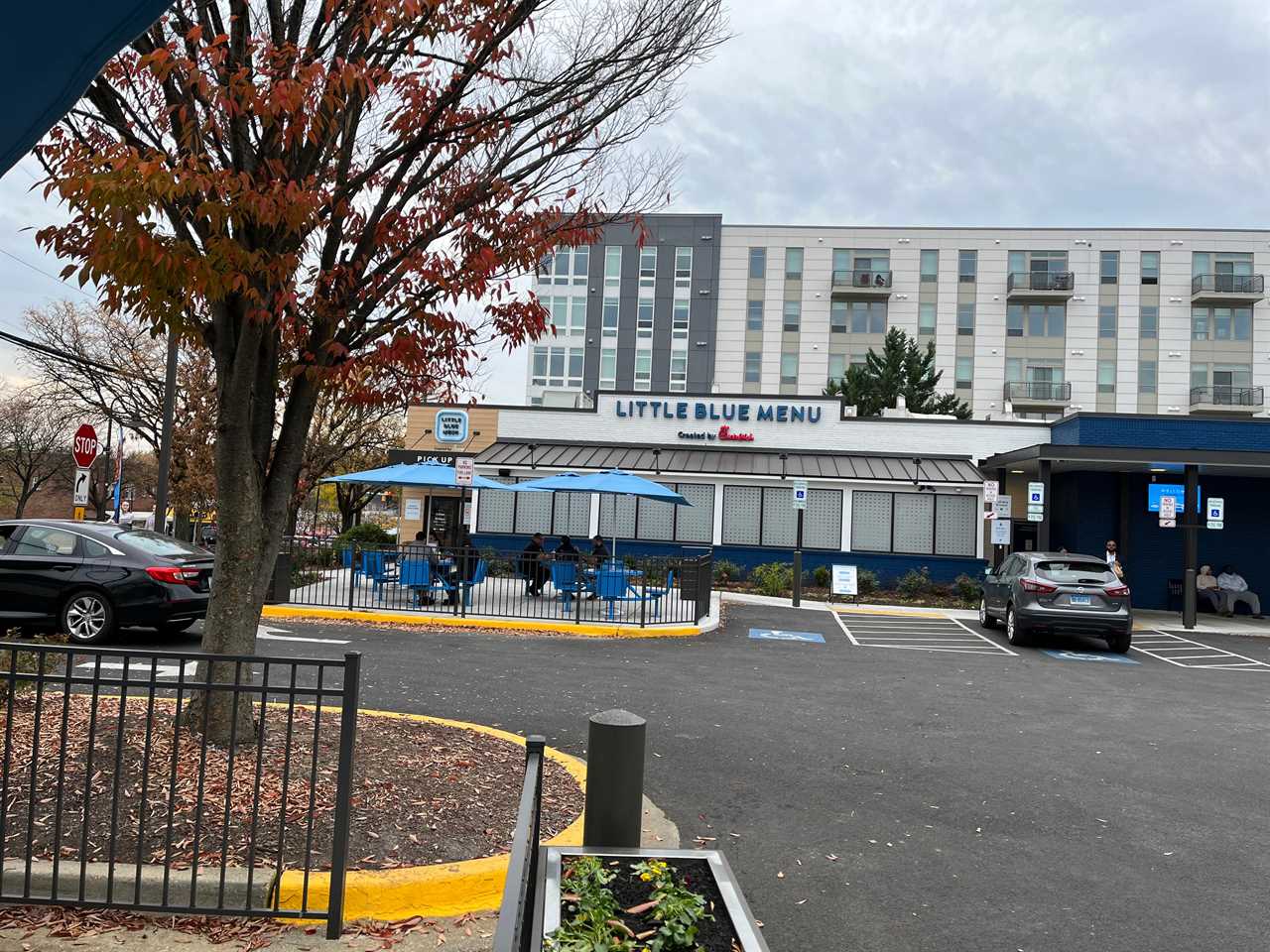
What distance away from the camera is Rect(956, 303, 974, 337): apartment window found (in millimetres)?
54844

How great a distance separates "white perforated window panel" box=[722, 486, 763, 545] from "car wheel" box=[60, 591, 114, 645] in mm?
19579

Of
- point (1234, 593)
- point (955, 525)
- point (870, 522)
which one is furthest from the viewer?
point (870, 522)

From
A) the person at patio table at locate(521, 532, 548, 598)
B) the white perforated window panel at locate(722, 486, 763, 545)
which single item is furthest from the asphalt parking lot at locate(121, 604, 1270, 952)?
the white perforated window panel at locate(722, 486, 763, 545)

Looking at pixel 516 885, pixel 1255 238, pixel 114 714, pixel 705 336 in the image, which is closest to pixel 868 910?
pixel 516 885

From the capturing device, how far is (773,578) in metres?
24.8

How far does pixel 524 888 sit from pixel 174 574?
10589 mm

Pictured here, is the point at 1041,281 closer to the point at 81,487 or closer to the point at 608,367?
the point at 608,367

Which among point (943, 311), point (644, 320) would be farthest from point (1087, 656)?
point (644, 320)

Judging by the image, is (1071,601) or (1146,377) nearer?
(1071,601)

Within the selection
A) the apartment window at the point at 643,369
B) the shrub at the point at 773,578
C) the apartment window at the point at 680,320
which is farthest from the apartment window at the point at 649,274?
the shrub at the point at 773,578

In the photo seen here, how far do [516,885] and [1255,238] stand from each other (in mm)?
63864

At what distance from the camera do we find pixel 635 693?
33.1 ft

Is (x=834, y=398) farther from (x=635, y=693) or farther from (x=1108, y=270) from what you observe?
(x=1108, y=270)

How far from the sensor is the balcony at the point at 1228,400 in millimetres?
51938
